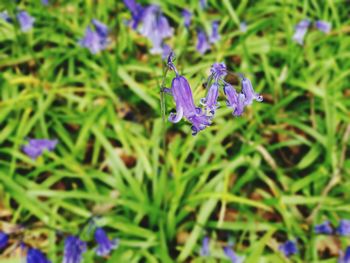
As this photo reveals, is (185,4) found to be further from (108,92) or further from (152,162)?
(152,162)

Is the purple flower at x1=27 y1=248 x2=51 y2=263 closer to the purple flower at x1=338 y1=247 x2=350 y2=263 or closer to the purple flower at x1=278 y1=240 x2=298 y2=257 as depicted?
the purple flower at x1=278 y1=240 x2=298 y2=257

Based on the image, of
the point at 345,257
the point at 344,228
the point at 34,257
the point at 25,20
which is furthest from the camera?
the point at 25,20

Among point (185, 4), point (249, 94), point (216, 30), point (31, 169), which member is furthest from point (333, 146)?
point (31, 169)

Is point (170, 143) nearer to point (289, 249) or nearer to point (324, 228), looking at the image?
point (289, 249)

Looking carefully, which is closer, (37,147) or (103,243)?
(103,243)

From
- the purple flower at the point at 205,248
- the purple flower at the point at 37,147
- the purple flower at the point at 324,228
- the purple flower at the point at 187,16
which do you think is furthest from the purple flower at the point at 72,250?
the purple flower at the point at 187,16

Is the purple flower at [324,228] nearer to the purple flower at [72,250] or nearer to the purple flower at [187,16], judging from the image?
the purple flower at [72,250]

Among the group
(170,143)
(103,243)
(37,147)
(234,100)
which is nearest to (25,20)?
(37,147)
